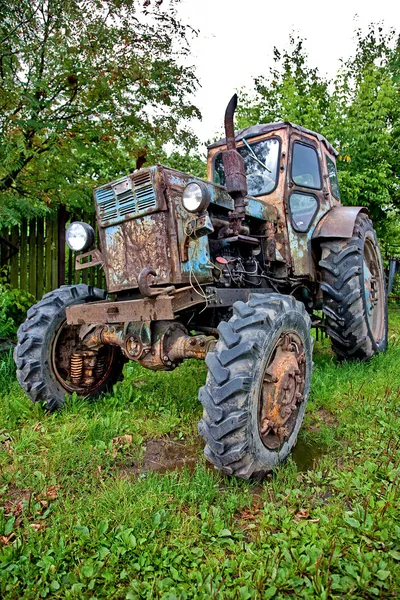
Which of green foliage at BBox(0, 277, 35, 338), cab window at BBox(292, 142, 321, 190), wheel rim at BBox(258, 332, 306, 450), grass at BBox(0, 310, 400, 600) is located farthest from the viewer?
green foliage at BBox(0, 277, 35, 338)

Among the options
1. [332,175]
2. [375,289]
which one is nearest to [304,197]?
[332,175]

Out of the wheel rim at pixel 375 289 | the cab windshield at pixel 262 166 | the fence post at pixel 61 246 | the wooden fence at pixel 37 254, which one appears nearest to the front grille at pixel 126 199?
the cab windshield at pixel 262 166

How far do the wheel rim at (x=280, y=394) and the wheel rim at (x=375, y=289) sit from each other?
2.67 meters

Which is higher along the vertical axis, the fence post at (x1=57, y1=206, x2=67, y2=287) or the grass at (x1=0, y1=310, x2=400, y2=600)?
the fence post at (x1=57, y1=206, x2=67, y2=287)

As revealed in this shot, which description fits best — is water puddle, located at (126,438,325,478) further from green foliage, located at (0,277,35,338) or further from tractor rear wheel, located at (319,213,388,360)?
green foliage, located at (0,277,35,338)

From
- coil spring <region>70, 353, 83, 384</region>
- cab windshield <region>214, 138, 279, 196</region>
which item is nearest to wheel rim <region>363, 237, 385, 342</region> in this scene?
cab windshield <region>214, 138, 279, 196</region>

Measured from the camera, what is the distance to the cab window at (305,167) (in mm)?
4664

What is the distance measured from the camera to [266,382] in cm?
282

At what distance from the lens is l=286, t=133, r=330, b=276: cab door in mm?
4531

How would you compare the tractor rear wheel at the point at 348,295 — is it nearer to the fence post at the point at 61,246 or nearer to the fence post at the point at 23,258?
the fence post at the point at 61,246

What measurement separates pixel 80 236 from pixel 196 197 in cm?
127

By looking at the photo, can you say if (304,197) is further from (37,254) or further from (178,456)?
(37,254)

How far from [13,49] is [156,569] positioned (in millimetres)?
4806

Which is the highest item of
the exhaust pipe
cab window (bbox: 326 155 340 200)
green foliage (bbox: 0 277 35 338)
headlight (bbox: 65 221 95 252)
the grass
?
cab window (bbox: 326 155 340 200)
